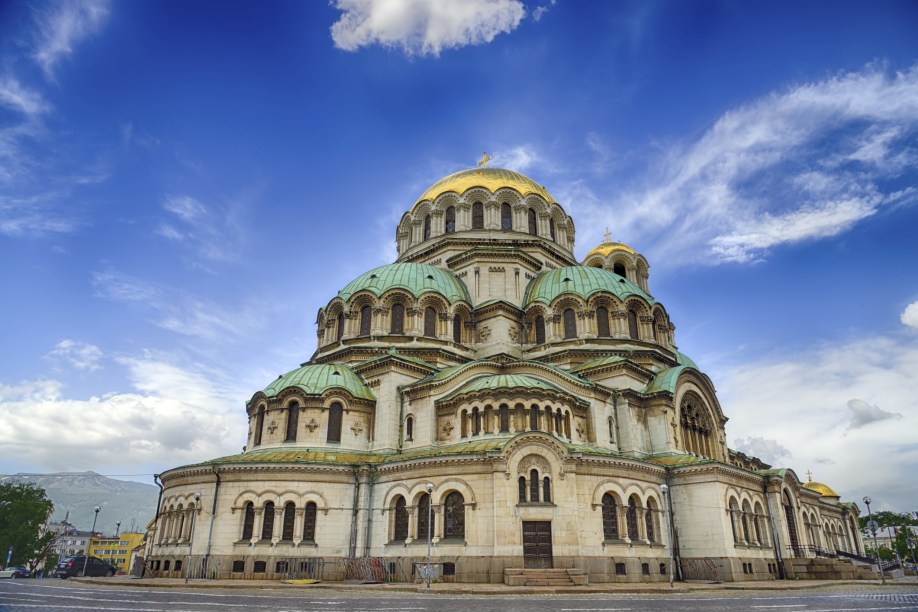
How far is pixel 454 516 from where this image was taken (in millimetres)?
27688

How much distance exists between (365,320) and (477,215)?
40.1ft

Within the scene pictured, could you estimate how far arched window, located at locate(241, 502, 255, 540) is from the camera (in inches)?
1140

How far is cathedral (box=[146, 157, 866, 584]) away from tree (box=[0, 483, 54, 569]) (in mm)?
35184

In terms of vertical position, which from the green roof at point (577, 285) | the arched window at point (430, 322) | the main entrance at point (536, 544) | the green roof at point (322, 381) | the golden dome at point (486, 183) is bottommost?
the main entrance at point (536, 544)

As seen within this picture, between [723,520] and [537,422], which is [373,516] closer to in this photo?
[537,422]

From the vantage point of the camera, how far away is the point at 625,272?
50594 millimetres

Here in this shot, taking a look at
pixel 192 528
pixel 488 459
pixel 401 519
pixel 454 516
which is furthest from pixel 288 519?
pixel 488 459

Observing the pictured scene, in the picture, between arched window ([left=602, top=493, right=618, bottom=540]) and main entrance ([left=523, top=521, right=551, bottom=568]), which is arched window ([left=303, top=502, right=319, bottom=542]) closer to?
main entrance ([left=523, top=521, right=551, bottom=568])

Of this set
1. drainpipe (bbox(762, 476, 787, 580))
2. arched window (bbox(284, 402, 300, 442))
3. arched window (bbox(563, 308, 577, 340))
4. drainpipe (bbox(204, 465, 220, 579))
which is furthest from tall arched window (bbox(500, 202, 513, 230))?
drainpipe (bbox(204, 465, 220, 579))

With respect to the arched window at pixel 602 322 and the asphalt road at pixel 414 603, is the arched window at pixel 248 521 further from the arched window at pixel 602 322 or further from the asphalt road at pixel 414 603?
the arched window at pixel 602 322

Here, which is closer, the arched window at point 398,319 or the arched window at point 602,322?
the arched window at point 398,319

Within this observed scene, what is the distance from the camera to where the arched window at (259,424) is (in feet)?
110

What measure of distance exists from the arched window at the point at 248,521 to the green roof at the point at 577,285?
19.9 meters

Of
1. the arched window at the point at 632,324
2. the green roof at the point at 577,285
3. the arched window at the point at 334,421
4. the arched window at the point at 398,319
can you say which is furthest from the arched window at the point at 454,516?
the arched window at the point at 632,324
